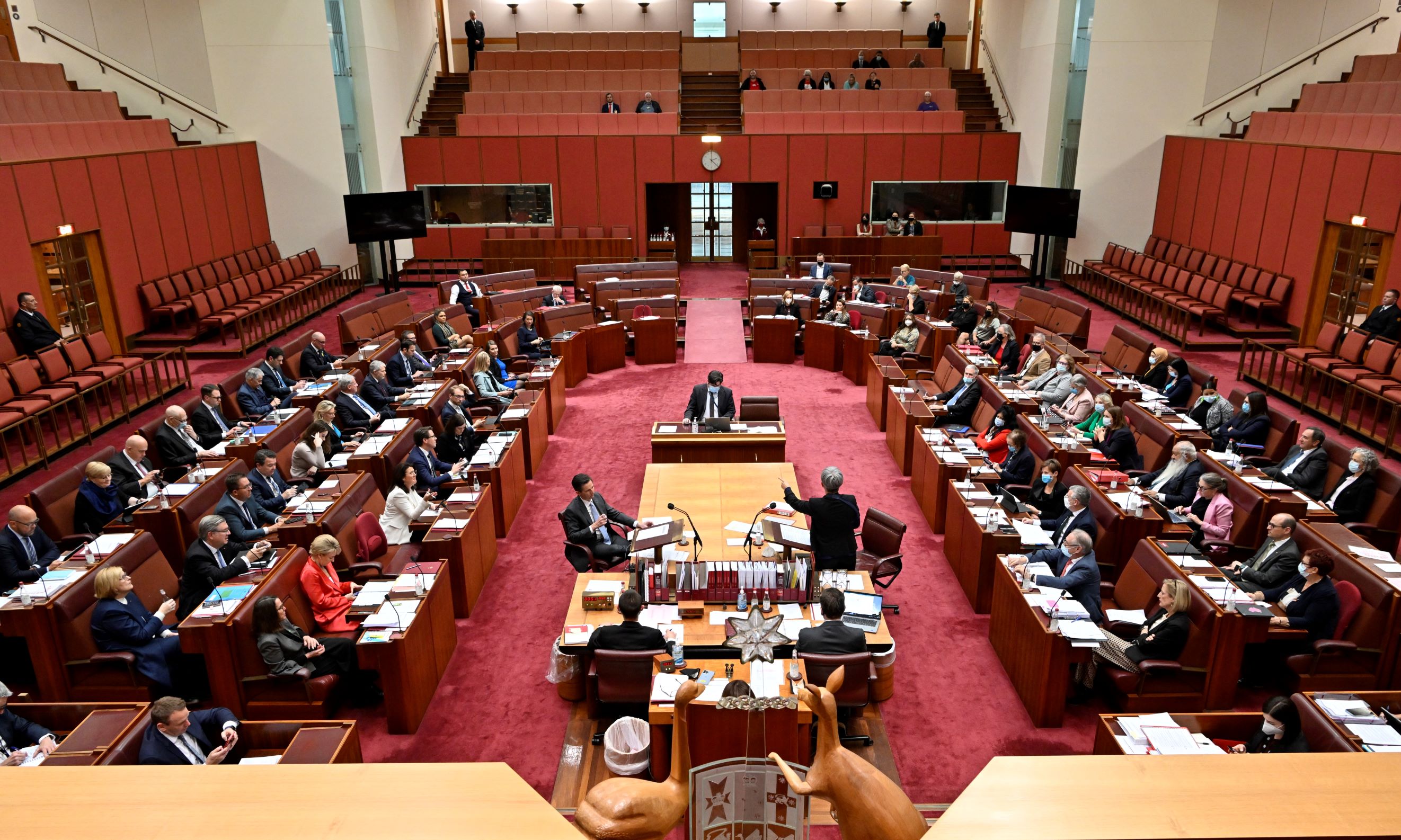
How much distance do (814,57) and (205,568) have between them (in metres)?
22.0

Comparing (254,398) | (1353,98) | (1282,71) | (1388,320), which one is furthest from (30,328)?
(1282,71)

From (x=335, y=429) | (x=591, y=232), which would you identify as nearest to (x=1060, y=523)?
(x=335, y=429)

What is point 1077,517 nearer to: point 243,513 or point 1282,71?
point 243,513

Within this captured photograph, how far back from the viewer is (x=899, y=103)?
74.4ft

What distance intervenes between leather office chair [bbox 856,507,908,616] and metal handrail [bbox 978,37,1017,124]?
17.0 meters

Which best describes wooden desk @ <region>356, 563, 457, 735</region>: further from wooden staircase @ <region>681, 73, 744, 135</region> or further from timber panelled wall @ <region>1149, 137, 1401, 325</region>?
wooden staircase @ <region>681, 73, 744, 135</region>

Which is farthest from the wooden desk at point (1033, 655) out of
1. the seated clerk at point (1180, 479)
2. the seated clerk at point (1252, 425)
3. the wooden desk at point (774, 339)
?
the wooden desk at point (774, 339)

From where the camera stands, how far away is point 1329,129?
14.9 m

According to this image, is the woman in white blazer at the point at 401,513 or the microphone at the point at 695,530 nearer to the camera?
the microphone at the point at 695,530

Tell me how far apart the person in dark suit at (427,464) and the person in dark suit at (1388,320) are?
455 inches

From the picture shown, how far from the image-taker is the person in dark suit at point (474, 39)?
81.3 feet

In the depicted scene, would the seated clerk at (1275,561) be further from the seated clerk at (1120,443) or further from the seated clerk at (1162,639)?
the seated clerk at (1120,443)

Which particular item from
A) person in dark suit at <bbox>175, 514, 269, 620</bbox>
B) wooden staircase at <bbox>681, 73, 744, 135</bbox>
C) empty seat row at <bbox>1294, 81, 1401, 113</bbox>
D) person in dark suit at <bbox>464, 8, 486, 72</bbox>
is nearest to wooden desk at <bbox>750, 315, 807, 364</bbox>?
wooden staircase at <bbox>681, 73, 744, 135</bbox>

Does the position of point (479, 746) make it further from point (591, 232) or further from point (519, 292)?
point (591, 232)
